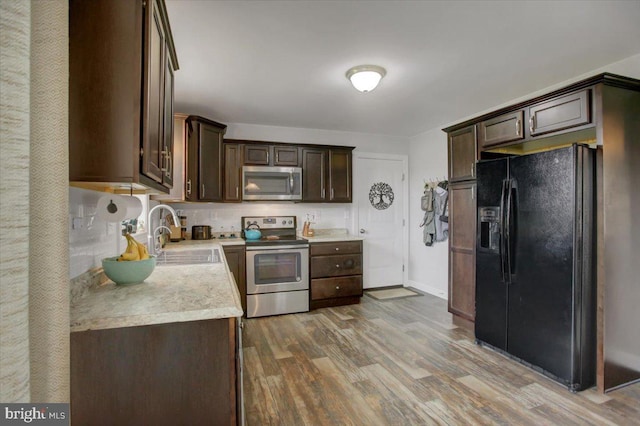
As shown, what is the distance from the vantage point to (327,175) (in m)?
4.44

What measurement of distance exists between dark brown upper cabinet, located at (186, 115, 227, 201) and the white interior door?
2.04 meters

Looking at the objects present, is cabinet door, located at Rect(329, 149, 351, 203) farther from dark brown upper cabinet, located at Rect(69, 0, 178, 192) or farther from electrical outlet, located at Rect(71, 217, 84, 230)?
dark brown upper cabinet, located at Rect(69, 0, 178, 192)

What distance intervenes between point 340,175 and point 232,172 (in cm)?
147

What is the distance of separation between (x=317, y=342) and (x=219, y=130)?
264 centimetres

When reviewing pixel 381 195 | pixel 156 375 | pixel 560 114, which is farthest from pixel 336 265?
pixel 156 375

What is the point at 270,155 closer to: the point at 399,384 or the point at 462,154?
the point at 462,154

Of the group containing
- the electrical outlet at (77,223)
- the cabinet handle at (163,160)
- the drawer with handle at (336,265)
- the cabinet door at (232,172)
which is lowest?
the drawer with handle at (336,265)

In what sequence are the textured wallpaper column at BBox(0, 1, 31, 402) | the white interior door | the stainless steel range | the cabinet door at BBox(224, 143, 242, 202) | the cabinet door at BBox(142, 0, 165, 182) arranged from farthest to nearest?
the white interior door
the cabinet door at BBox(224, 143, 242, 202)
the stainless steel range
the cabinet door at BBox(142, 0, 165, 182)
the textured wallpaper column at BBox(0, 1, 31, 402)

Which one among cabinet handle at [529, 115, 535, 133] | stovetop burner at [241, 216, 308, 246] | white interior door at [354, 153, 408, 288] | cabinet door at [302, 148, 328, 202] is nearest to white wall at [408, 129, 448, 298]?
white interior door at [354, 153, 408, 288]

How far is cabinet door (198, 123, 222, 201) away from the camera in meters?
3.63

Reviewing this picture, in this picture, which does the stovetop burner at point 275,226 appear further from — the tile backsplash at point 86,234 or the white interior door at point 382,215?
the tile backsplash at point 86,234

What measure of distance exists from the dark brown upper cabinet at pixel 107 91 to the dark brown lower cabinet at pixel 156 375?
565 millimetres

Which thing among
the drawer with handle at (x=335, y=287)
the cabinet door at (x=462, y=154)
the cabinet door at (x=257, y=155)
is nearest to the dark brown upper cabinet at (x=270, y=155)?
the cabinet door at (x=257, y=155)

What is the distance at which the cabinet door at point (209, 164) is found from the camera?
11.9 ft
